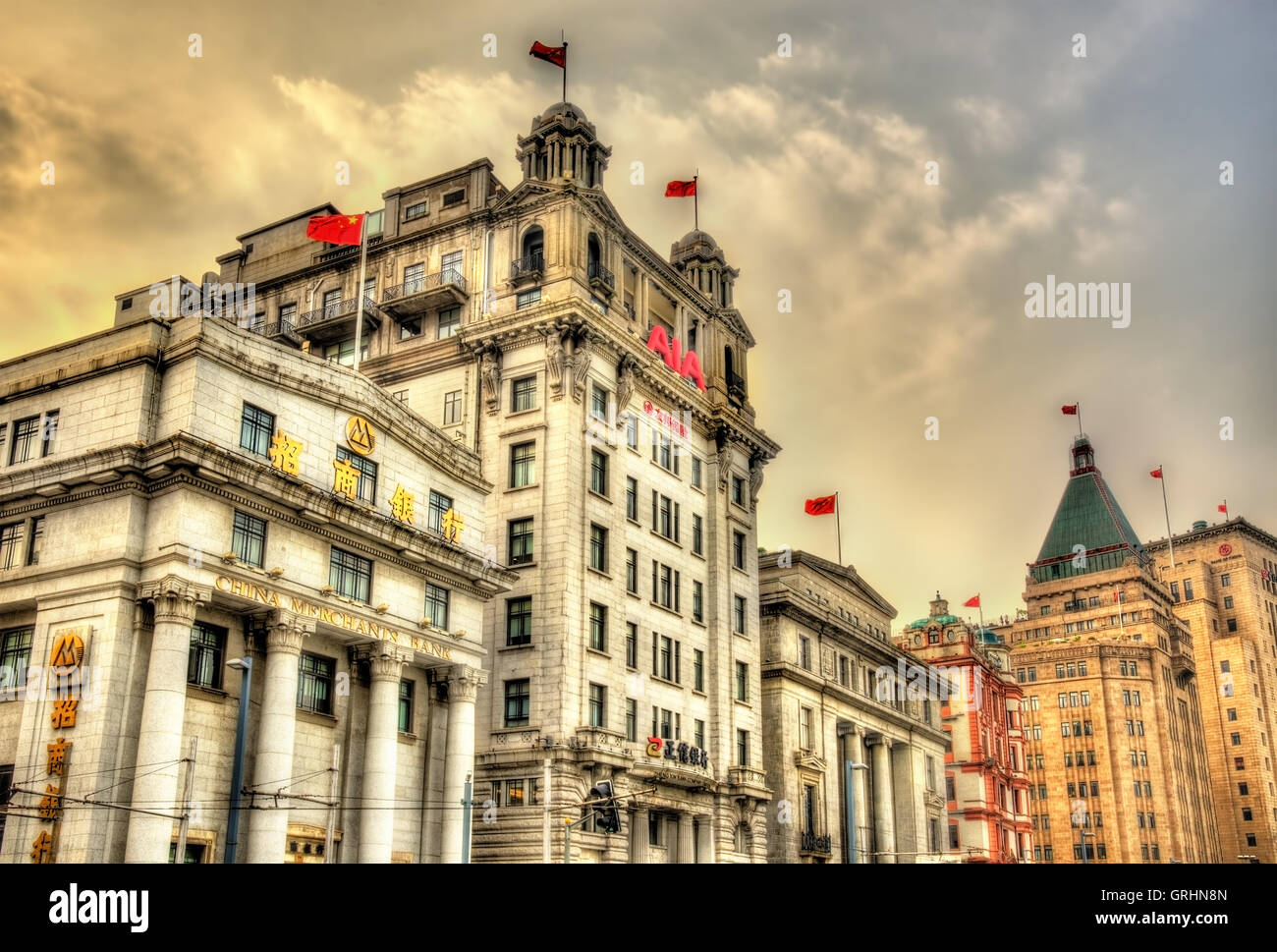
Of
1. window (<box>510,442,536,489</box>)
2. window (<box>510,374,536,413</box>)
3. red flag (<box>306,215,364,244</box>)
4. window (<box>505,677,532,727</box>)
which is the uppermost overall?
red flag (<box>306,215,364,244</box>)

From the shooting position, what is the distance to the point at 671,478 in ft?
247

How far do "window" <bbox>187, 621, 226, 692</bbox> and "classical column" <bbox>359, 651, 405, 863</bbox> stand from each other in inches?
273

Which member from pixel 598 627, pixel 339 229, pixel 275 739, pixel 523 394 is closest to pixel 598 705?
pixel 598 627

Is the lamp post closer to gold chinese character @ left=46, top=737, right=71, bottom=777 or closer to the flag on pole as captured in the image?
gold chinese character @ left=46, top=737, right=71, bottom=777

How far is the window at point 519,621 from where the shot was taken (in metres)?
62.8

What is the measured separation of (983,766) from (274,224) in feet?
262

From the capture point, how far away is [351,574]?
50562 millimetres

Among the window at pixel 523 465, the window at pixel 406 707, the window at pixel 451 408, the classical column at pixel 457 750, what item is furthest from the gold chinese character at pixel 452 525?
the window at pixel 451 408

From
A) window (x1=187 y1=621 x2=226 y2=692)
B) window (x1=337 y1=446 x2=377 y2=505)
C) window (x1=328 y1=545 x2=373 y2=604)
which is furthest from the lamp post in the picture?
window (x1=337 y1=446 x2=377 y2=505)

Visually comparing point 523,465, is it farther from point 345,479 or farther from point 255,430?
point 255,430

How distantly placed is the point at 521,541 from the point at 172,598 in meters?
24.9

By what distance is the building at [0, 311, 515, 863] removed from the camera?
41.4m

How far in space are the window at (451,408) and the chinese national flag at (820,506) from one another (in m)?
27.3
